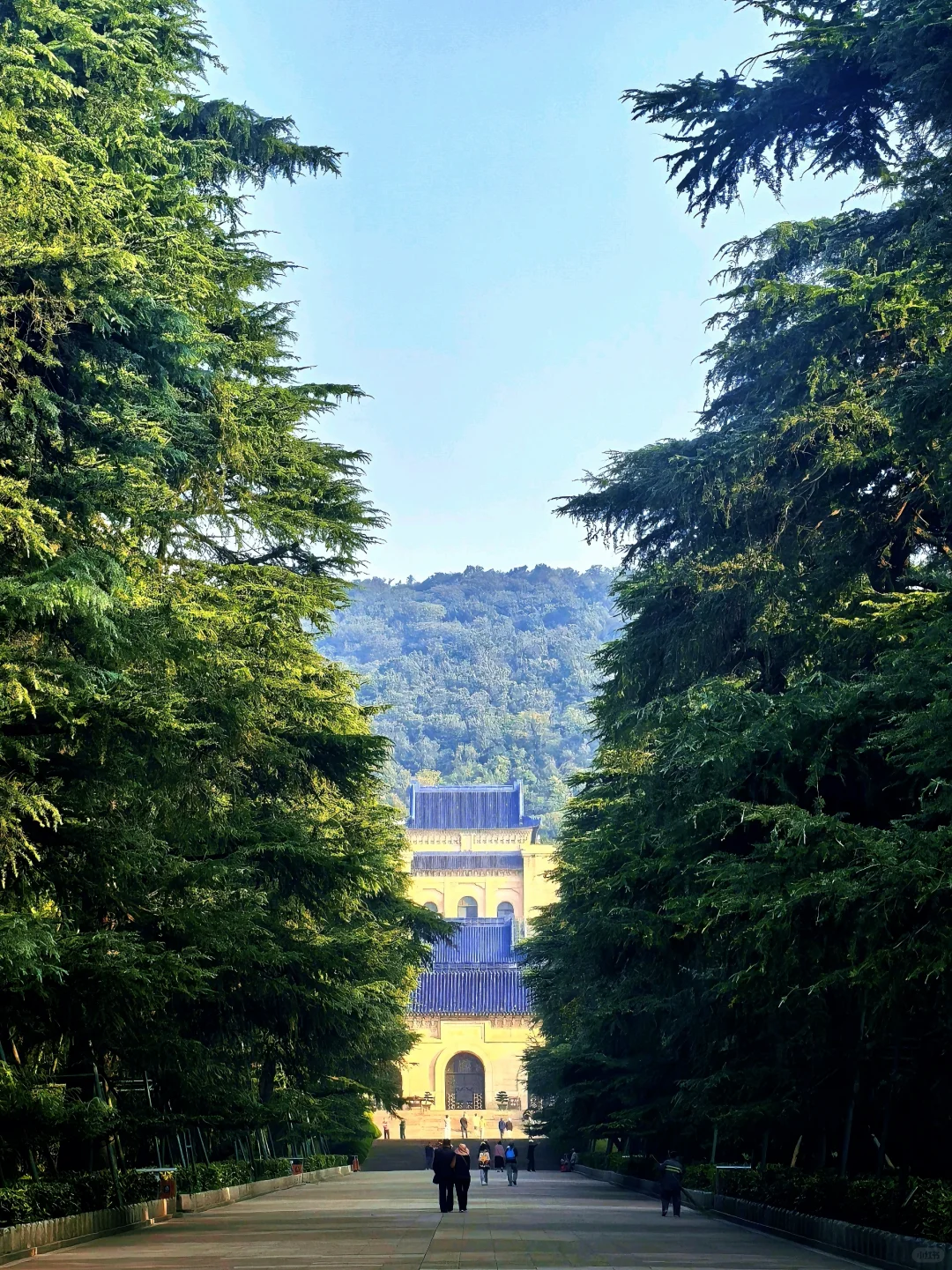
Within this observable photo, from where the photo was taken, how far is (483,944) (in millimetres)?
85000

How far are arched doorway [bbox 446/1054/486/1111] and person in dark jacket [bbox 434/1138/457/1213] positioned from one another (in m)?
58.3

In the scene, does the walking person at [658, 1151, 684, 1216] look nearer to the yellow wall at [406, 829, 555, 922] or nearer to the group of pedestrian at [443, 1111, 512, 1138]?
the group of pedestrian at [443, 1111, 512, 1138]

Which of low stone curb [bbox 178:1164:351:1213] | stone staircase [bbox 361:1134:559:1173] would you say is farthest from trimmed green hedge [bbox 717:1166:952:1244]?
stone staircase [bbox 361:1134:559:1173]

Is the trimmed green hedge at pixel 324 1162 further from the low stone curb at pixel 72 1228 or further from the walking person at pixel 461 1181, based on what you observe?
the low stone curb at pixel 72 1228

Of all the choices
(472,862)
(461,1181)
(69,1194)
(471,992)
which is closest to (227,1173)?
(461,1181)

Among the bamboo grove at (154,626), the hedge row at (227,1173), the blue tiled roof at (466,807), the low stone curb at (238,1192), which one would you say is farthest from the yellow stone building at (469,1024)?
the bamboo grove at (154,626)

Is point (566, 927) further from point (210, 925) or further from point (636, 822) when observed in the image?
point (210, 925)

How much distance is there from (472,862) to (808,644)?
3533 inches

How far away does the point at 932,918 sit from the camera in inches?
404

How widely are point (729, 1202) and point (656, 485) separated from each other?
1041 cm

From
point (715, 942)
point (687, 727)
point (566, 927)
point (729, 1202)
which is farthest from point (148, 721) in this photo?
point (566, 927)

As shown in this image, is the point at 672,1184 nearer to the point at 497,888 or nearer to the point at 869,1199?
the point at 869,1199

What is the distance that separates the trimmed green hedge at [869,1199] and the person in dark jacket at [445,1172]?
15.0ft

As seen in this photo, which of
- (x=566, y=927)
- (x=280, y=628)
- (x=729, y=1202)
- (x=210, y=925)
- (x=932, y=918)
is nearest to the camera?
(x=932, y=918)
